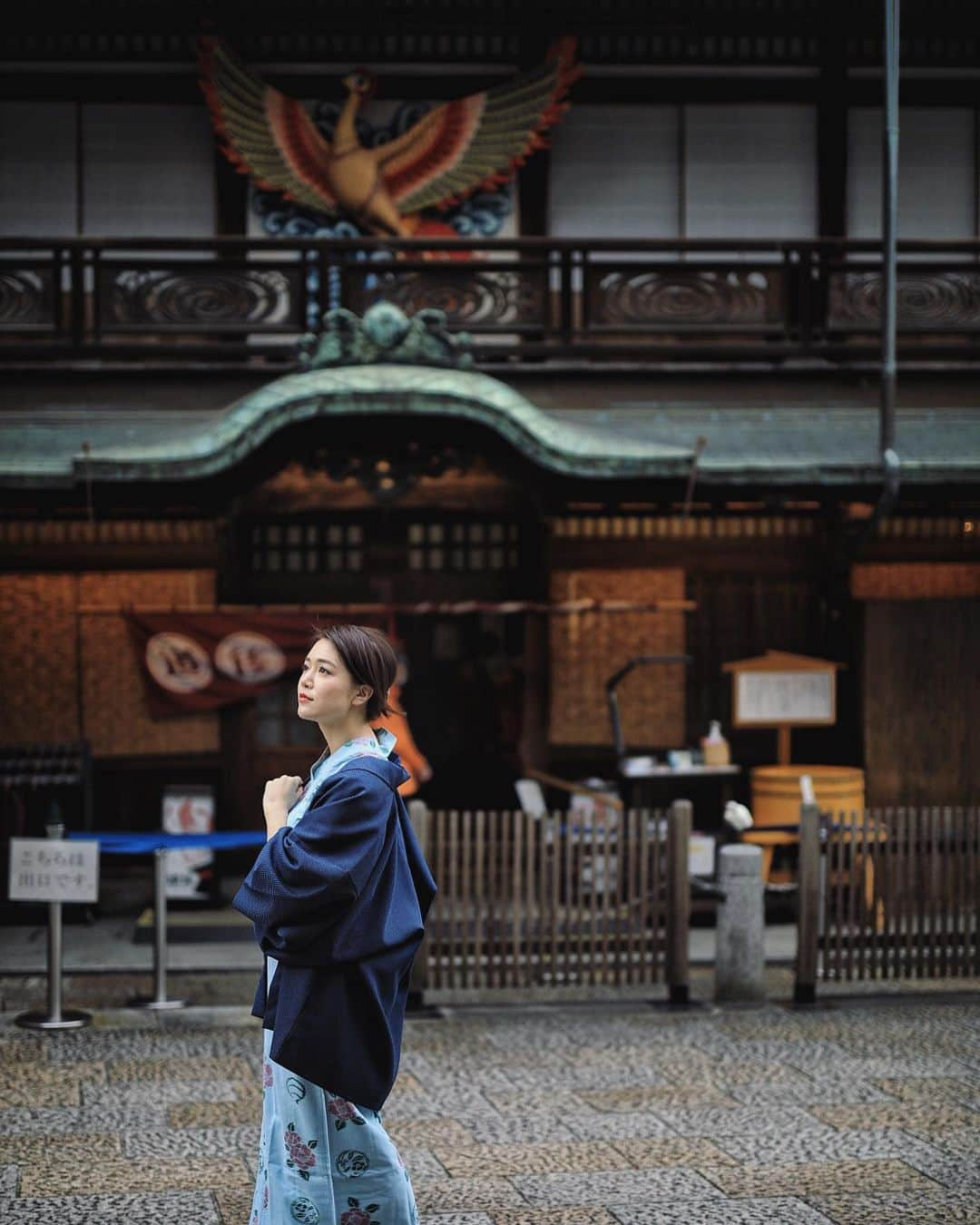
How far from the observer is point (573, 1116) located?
7.65 meters

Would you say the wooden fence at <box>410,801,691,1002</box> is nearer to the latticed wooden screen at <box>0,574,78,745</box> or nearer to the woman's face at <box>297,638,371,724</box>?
the latticed wooden screen at <box>0,574,78,745</box>

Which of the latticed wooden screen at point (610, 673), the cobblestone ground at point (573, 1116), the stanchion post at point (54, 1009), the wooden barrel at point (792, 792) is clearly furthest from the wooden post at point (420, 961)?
the latticed wooden screen at point (610, 673)

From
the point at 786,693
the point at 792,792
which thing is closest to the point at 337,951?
the point at 792,792

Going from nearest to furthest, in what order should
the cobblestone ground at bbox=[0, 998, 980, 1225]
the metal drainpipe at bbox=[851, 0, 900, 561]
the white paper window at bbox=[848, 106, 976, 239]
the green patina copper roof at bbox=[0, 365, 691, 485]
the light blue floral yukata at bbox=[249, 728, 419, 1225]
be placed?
the light blue floral yukata at bbox=[249, 728, 419, 1225] < the cobblestone ground at bbox=[0, 998, 980, 1225] < the green patina copper roof at bbox=[0, 365, 691, 485] < the metal drainpipe at bbox=[851, 0, 900, 561] < the white paper window at bbox=[848, 106, 976, 239]

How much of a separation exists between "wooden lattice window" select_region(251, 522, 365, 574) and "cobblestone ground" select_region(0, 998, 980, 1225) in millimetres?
5463

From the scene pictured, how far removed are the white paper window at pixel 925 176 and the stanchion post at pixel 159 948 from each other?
29.2ft

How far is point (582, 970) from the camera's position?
10.1m

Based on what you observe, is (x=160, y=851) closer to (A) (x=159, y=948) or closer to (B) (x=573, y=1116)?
(A) (x=159, y=948)

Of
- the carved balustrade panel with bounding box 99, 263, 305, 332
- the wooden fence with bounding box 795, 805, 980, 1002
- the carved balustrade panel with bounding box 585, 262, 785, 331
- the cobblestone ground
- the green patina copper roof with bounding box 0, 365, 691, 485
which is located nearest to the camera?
the cobblestone ground

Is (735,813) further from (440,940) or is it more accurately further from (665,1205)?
(665,1205)

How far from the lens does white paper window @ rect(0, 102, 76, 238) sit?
1430 cm

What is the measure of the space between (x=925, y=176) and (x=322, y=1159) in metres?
12.6

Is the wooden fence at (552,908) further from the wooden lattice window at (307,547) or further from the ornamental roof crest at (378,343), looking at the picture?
the wooden lattice window at (307,547)

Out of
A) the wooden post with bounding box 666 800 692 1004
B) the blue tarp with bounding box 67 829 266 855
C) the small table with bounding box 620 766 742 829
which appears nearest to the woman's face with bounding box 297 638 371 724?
the wooden post with bounding box 666 800 692 1004
